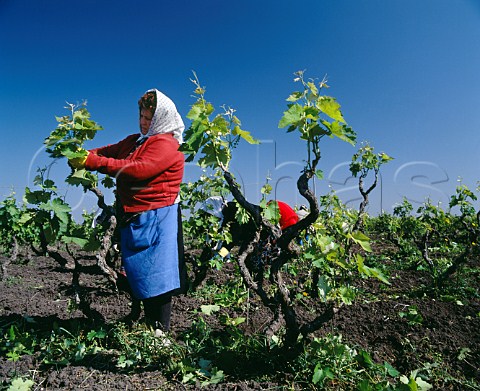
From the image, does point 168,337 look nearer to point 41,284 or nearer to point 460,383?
point 460,383

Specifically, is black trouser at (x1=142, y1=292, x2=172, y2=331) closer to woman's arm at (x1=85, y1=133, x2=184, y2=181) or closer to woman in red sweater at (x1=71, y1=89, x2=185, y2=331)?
woman in red sweater at (x1=71, y1=89, x2=185, y2=331)

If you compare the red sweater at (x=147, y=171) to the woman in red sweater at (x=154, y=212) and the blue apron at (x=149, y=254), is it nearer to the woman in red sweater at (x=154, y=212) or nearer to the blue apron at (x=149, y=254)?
the woman in red sweater at (x=154, y=212)

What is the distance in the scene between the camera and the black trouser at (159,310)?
2.98 meters

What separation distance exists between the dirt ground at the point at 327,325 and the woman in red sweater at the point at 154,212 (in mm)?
457

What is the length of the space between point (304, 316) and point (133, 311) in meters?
1.63

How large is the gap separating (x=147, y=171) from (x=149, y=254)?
64 centimetres

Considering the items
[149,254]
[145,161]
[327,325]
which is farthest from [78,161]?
[327,325]

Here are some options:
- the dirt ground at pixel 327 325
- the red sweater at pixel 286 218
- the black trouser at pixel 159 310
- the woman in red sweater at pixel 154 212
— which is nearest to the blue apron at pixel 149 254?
the woman in red sweater at pixel 154 212

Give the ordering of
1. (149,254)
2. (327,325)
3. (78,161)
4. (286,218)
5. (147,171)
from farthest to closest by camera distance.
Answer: (286,218)
(327,325)
(149,254)
(147,171)
(78,161)

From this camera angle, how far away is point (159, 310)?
2994 mm

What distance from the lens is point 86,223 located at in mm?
8398

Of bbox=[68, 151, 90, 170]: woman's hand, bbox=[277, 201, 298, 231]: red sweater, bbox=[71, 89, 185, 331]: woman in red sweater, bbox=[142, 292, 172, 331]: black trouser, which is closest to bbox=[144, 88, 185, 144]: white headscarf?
bbox=[71, 89, 185, 331]: woman in red sweater

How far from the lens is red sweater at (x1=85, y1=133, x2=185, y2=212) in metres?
2.69

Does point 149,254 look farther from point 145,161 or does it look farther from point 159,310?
point 145,161
